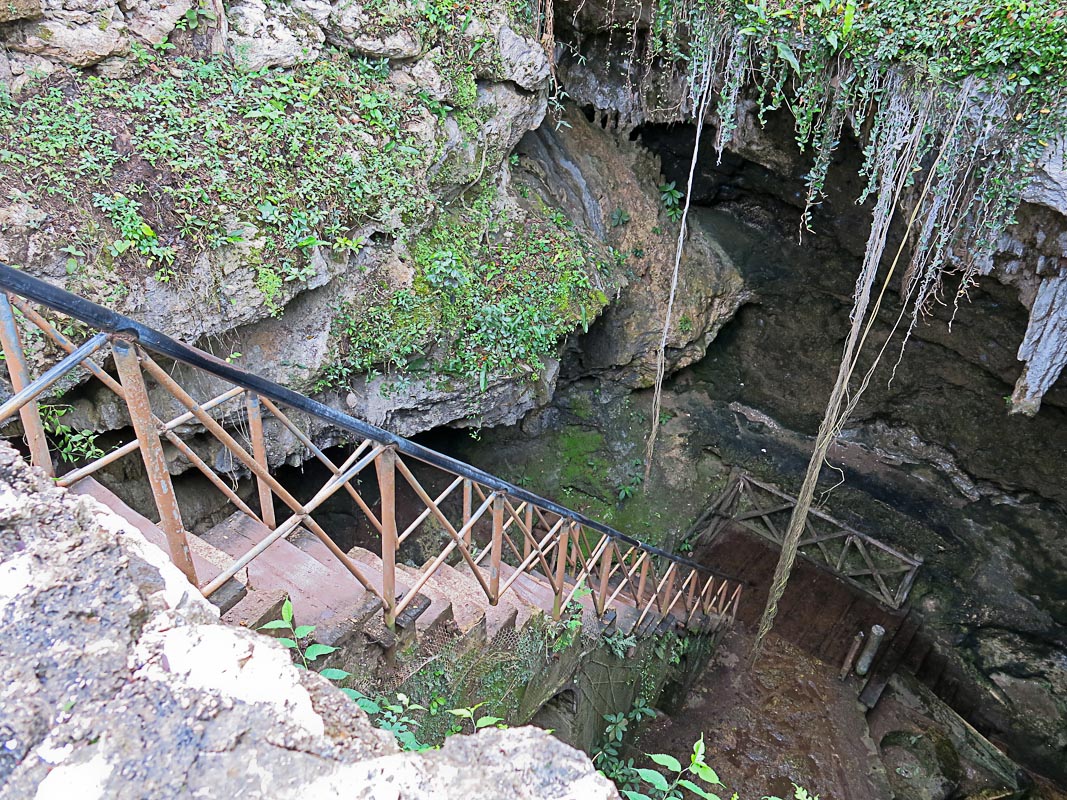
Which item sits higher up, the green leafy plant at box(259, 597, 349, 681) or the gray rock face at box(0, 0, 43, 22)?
the gray rock face at box(0, 0, 43, 22)

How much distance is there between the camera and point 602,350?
8195 mm

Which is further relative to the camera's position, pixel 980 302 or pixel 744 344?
pixel 744 344

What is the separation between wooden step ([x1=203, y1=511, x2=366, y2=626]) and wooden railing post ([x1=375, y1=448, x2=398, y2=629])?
14 centimetres

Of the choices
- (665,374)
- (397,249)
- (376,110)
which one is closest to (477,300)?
(397,249)

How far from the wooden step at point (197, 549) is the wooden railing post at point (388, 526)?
0.52 m

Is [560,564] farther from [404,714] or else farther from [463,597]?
[404,714]

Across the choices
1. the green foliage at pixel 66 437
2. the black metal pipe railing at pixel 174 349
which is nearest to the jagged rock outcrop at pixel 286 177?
the green foliage at pixel 66 437

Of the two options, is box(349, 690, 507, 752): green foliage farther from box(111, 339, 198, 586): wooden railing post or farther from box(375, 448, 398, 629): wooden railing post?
box(111, 339, 198, 586): wooden railing post

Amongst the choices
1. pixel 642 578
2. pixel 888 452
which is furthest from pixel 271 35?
pixel 888 452

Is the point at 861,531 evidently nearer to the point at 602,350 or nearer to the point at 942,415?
the point at 942,415

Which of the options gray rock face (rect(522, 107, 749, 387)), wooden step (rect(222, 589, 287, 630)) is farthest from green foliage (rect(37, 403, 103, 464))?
gray rock face (rect(522, 107, 749, 387))

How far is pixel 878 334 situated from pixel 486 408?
5230mm

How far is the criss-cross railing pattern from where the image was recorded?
8.03m

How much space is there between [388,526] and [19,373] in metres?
1.24
